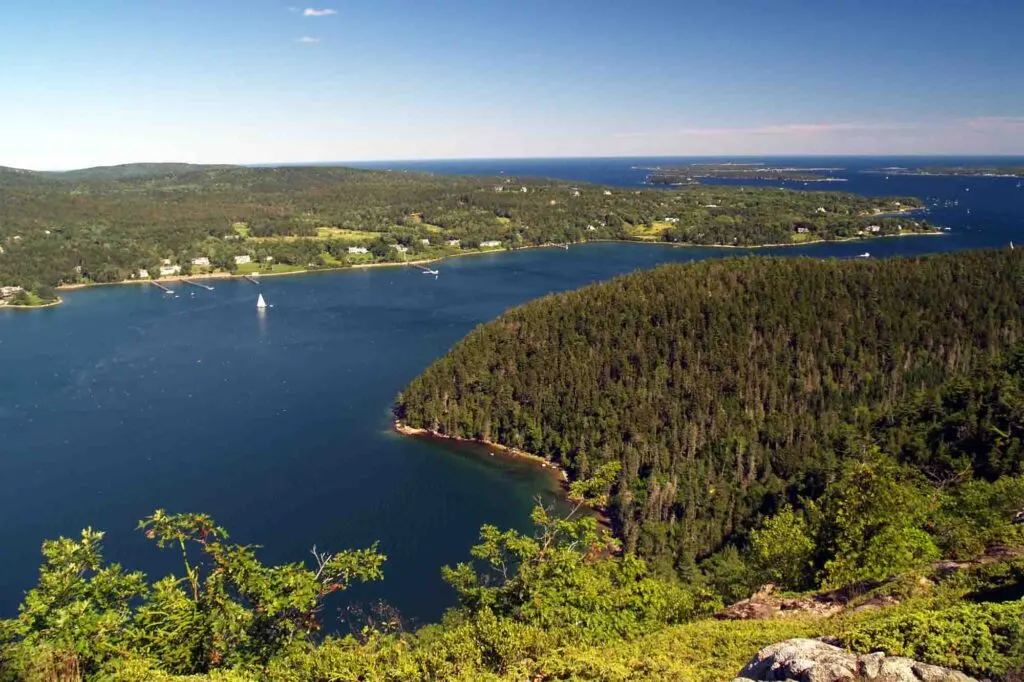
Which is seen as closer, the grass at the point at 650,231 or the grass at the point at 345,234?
the grass at the point at 345,234

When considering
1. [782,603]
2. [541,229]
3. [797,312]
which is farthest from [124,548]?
[541,229]

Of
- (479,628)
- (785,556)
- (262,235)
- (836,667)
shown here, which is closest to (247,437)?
(785,556)

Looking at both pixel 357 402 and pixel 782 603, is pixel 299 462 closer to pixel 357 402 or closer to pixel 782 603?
pixel 357 402

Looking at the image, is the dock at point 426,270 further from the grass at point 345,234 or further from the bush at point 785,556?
the bush at point 785,556

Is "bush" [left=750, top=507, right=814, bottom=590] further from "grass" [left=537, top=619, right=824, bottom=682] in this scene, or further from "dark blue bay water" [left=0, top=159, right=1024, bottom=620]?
"dark blue bay water" [left=0, top=159, right=1024, bottom=620]

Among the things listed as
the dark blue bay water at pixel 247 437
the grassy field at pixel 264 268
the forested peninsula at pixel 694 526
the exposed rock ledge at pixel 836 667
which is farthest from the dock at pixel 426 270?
the exposed rock ledge at pixel 836 667

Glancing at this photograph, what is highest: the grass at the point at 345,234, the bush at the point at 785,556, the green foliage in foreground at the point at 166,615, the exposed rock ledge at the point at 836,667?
the grass at the point at 345,234
